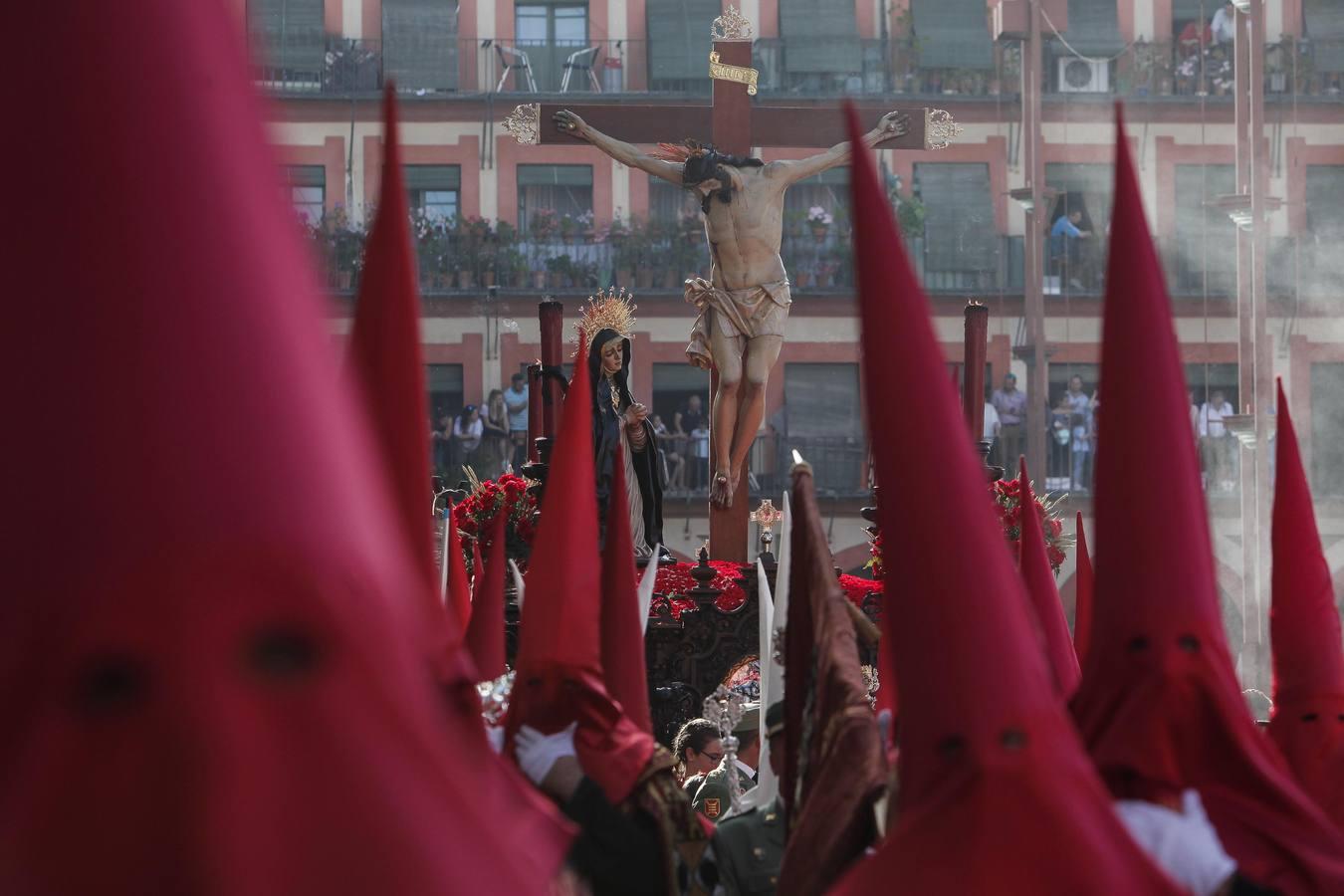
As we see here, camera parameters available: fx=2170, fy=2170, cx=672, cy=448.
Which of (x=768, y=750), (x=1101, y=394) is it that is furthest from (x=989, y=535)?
(x=768, y=750)

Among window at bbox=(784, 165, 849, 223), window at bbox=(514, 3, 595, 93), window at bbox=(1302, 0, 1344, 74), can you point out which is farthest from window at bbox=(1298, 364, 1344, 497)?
window at bbox=(514, 3, 595, 93)

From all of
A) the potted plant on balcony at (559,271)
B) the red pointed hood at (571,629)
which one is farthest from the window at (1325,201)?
the red pointed hood at (571,629)

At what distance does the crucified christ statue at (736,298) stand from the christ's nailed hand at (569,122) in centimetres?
82

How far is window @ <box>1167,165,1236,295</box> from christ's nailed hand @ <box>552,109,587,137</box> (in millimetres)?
16262

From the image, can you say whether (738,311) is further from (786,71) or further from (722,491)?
(786,71)

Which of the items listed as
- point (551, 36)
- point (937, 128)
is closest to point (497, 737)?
point (937, 128)

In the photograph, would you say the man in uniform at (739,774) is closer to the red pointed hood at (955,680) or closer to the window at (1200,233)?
the red pointed hood at (955,680)

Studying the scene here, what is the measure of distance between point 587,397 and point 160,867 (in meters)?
2.19

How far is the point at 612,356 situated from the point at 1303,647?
5.13 m

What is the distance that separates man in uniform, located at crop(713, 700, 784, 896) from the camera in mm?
4027

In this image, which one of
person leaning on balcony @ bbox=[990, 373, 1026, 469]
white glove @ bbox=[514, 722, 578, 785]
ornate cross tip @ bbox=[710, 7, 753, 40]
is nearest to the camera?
white glove @ bbox=[514, 722, 578, 785]

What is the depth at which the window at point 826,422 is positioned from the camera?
90.2 feet

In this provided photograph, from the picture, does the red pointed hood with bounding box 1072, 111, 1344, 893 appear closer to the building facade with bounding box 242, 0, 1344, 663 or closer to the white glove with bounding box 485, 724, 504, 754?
the white glove with bounding box 485, 724, 504, 754

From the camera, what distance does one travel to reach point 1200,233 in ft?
88.1
